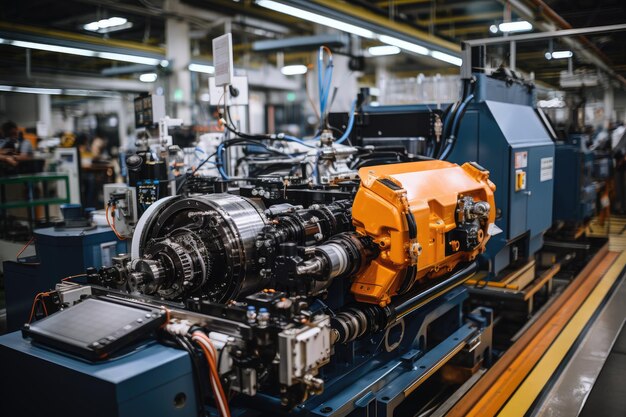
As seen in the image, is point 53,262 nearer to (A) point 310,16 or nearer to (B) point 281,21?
(A) point 310,16

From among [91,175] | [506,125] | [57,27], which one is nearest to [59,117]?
[57,27]

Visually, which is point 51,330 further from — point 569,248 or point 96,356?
point 569,248

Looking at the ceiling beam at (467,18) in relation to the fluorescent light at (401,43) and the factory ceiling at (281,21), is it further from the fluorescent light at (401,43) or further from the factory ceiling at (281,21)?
the fluorescent light at (401,43)

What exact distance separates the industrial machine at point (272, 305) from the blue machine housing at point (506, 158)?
58cm

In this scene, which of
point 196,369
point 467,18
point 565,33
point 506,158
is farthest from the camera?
point 467,18

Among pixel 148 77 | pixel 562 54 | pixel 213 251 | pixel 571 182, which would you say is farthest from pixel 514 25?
pixel 148 77

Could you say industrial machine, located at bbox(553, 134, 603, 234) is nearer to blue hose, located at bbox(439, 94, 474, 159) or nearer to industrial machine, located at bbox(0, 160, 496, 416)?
blue hose, located at bbox(439, 94, 474, 159)

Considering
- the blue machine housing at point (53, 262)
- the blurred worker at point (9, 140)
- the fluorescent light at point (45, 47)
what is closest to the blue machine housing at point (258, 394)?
the blue machine housing at point (53, 262)

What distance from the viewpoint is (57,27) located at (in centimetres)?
1002

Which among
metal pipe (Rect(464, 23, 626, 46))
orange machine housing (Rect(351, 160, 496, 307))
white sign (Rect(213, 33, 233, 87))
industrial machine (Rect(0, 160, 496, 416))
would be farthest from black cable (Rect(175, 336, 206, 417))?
metal pipe (Rect(464, 23, 626, 46))

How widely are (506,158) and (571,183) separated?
1851 millimetres

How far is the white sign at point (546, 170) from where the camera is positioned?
13.0ft

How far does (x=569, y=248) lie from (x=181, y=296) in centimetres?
433

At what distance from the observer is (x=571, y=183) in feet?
15.9
